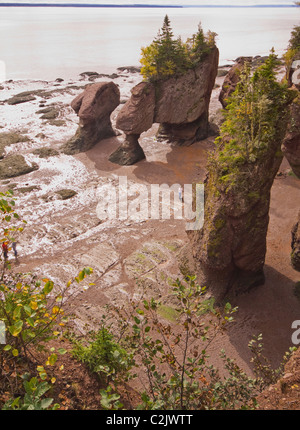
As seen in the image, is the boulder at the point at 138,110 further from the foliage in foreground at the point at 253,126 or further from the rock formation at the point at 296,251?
the rock formation at the point at 296,251

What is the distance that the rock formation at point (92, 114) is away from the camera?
25.1 meters

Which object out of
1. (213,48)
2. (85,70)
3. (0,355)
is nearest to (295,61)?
(213,48)

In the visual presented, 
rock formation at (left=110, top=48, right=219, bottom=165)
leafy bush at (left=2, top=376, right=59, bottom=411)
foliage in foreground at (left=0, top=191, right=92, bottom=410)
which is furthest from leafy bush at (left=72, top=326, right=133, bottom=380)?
rock formation at (left=110, top=48, right=219, bottom=165)

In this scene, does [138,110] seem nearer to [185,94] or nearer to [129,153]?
[129,153]

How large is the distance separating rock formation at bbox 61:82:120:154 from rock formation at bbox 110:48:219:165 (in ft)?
9.56

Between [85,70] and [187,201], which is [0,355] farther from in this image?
[85,70]

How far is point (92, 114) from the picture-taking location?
2505 cm

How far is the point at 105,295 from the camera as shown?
13586 mm

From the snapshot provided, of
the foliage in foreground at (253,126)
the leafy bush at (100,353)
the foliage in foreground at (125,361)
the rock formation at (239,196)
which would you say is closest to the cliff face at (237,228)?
the rock formation at (239,196)

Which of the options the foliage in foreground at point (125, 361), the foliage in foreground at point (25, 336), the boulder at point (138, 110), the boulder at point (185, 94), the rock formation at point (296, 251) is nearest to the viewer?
the foliage in foreground at point (25, 336)

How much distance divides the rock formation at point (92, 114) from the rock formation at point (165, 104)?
9.56 feet

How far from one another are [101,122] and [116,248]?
13.2m

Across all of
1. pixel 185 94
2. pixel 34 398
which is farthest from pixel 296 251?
pixel 185 94

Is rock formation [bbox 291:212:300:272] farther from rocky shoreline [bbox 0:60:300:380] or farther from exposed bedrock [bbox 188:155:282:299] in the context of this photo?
exposed bedrock [bbox 188:155:282:299]
